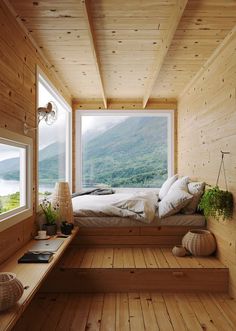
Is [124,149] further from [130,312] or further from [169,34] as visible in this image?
[130,312]

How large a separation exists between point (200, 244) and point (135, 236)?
0.76 metres

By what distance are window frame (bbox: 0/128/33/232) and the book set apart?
273 mm

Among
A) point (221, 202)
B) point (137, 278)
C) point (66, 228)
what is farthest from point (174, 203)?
point (66, 228)

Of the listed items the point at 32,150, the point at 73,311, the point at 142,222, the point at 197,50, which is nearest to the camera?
the point at 73,311

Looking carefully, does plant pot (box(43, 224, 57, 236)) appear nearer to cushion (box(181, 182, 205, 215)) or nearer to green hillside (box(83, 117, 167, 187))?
cushion (box(181, 182, 205, 215))

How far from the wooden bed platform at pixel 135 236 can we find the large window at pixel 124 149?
236 cm

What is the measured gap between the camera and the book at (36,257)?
2.14 meters

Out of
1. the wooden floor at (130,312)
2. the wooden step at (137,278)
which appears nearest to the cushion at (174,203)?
the wooden step at (137,278)

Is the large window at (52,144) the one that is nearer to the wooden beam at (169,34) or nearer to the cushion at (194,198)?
the wooden beam at (169,34)

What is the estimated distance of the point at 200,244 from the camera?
302cm

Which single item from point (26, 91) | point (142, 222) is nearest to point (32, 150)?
point (26, 91)

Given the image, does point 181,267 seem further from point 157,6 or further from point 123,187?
point 123,187

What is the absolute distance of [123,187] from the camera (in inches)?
226

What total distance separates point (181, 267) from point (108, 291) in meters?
0.74
